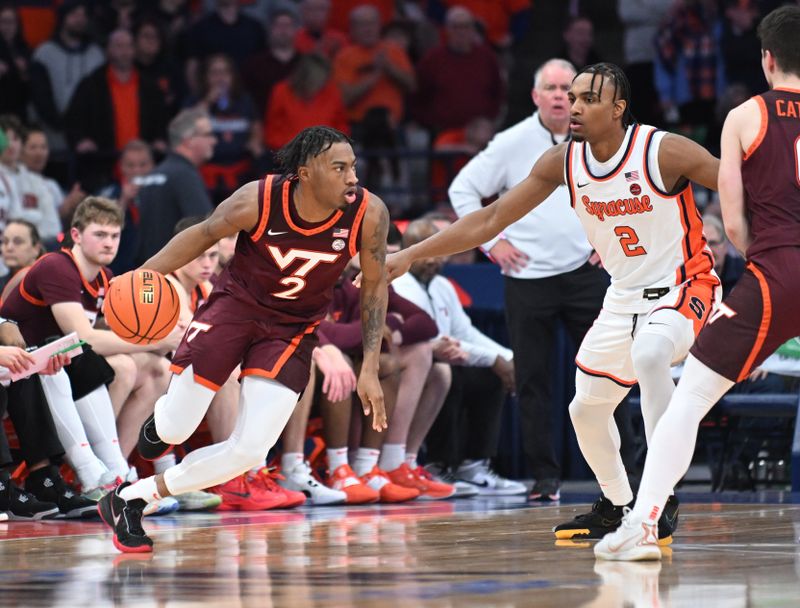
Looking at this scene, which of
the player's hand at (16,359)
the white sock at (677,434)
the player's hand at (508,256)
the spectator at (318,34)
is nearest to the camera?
the white sock at (677,434)

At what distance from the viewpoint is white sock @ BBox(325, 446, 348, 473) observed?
9406 mm

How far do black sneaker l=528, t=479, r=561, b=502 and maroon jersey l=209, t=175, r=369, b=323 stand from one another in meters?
2.93

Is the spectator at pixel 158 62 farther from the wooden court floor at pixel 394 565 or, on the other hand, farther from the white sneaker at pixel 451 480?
the wooden court floor at pixel 394 565

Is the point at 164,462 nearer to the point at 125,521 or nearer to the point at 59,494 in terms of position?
the point at 59,494

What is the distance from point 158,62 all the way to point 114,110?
32.5 inches

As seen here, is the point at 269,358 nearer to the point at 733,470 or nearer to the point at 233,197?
the point at 233,197

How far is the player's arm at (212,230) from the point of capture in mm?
6254

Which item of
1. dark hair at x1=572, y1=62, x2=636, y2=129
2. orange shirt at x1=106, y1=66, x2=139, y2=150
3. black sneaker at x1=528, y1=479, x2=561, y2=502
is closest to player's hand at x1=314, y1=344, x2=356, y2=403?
black sneaker at x1=528, y1=479, x2=561, y2=502

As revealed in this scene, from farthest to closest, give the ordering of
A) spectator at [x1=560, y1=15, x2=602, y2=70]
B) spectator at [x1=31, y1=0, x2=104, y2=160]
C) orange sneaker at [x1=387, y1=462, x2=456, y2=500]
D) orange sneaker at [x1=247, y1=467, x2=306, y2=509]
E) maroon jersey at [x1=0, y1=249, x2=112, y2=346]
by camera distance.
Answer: spectator at [x1=560, y1=15, x2=602, y2=70] → spectator at [x1=31, y1=0, x2=104, y2=160] → orange sneaker at [x1=387, y1=462, x2=456, y2=500] → orange sneaker at [x1=247, y1=467, x2=306, y2=509] → maroon jersey at [x1=0, y1=249, x2=112, y2=346]

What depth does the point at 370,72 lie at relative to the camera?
14.2 meters

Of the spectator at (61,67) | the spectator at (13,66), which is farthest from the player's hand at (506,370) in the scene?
the spectator at (13,66)

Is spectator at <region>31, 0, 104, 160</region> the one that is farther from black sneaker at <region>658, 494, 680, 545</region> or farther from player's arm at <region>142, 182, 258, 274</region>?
black sneaker at <region>658, 494, 680, 545</region>

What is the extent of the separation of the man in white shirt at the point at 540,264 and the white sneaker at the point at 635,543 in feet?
10.3

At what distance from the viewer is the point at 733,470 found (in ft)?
34.4
